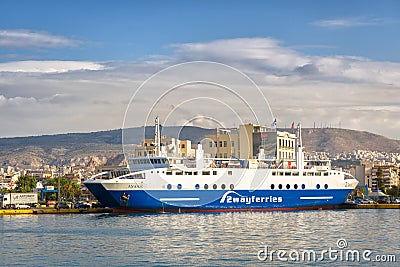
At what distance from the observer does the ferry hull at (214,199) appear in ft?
177

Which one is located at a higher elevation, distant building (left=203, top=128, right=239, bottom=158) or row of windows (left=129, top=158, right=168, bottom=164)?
distant building (left=203, top=128, right=239, bottom=158)

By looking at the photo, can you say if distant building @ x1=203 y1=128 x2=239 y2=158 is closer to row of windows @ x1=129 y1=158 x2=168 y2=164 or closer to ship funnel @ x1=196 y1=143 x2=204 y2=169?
ship funnel @ x1=196 y1=143 x2=204 y2=169

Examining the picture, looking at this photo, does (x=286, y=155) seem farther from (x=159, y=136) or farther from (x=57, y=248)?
(x=57, y=248)

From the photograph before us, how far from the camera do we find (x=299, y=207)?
59.0 meters

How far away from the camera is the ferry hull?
2122 inches

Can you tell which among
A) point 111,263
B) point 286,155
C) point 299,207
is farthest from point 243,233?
point 286,155

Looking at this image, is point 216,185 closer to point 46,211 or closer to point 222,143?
point 46,211

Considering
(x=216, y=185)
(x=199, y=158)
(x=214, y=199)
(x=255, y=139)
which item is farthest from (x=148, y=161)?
(x=255, y=139)

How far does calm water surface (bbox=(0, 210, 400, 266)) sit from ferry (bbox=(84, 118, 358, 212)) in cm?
635

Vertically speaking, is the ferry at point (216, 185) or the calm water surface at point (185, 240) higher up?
the ferry at point (216, 185)

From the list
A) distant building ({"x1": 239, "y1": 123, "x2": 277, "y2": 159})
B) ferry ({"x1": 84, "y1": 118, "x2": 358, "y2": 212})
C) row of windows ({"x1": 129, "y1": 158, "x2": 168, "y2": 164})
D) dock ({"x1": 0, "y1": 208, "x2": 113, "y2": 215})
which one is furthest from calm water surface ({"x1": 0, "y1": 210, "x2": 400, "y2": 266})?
distant building ({"x1": 239, "y1": 123, "x2": 277, "y2": 159})

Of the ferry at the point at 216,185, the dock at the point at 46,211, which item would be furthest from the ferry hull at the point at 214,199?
the dock at the point at 46,211

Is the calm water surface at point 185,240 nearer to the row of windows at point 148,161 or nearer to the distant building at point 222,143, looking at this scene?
the row of windows at point 148,161

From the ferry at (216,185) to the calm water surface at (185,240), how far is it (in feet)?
20.8
